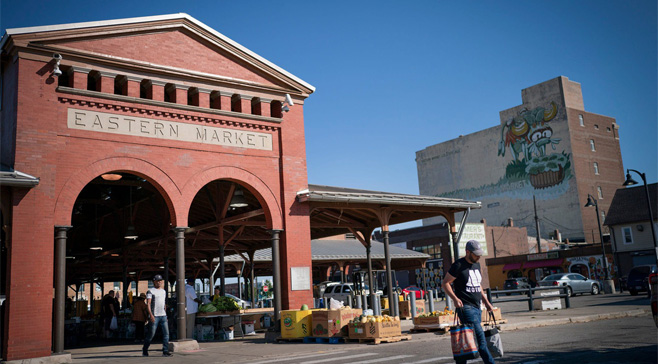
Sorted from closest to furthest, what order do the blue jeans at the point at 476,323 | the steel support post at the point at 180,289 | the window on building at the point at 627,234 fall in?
the blue jeans at the point at 476,323, the steel support post at the point at 180,289, the window on building at the point at 627,234

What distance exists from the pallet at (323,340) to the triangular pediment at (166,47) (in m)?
8.04

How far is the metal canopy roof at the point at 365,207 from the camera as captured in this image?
18.1 metres

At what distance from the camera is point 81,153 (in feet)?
46.9

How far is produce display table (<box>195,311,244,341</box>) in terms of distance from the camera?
682 inches

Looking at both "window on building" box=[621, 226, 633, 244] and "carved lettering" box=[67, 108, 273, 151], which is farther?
"window on building" box=[621, 226, 633, 244]

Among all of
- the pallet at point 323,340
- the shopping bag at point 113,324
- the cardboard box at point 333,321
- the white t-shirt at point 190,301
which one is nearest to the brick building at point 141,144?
the white t-shirt at point 190,301

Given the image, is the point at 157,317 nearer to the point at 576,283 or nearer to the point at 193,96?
the point at 193,96

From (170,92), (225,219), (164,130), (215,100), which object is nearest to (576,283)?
(225,219)

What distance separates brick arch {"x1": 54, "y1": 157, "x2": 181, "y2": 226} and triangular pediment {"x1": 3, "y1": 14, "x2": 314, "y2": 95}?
2.79m

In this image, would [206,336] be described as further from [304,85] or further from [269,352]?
[304,85]

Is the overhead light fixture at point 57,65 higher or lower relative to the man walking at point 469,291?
higher

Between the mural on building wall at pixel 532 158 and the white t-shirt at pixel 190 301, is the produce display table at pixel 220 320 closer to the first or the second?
the white t-shirt at pixel 190 301

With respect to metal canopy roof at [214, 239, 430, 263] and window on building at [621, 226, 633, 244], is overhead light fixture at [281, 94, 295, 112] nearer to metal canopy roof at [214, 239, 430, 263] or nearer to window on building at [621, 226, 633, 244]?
metal canopy roof at [214, 239, 430, 263]

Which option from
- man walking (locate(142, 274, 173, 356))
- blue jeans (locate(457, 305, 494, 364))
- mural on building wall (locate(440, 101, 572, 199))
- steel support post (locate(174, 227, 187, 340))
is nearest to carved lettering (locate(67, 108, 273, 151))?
steel support post (locate(174, 227, 187, 340))
